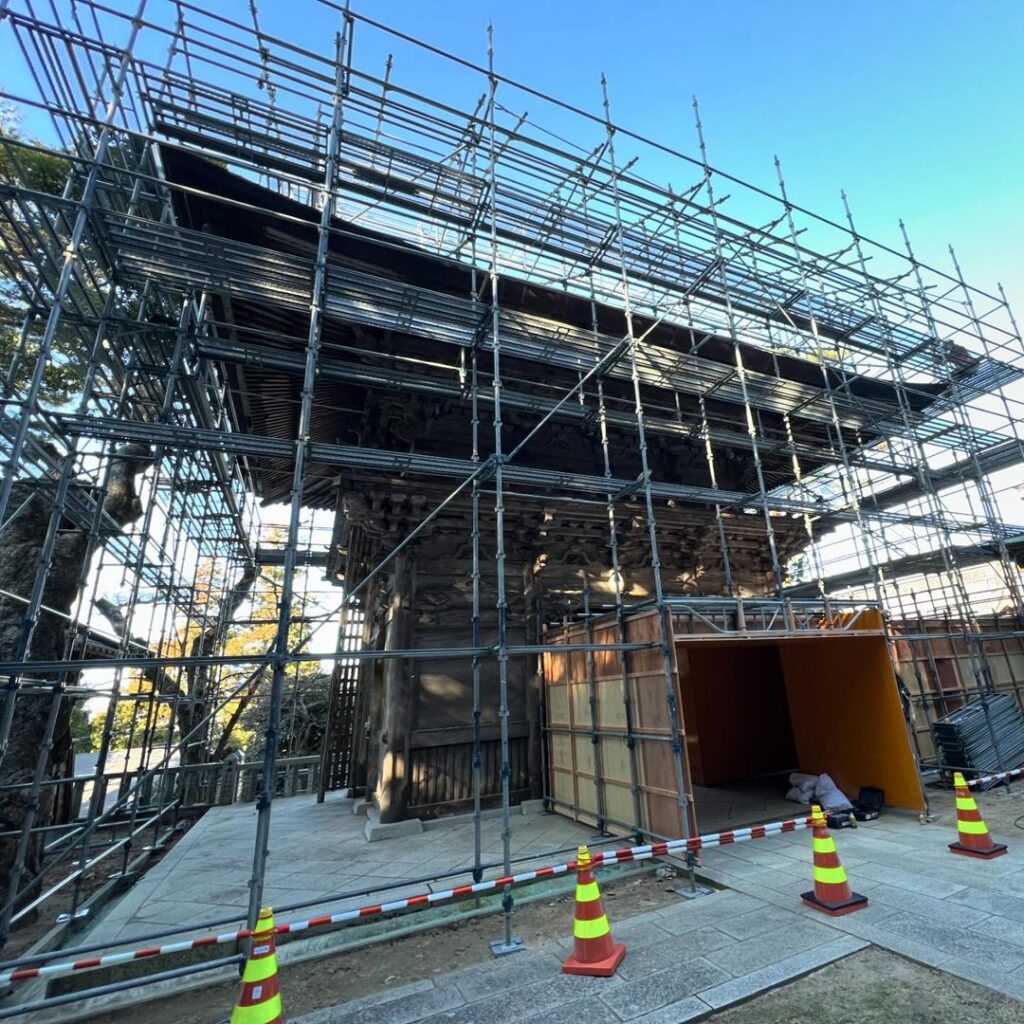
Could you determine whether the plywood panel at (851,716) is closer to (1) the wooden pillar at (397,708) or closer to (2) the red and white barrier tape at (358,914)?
(2) the red and white barrier tape at (358,914)

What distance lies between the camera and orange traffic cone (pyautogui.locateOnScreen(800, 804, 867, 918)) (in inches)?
173

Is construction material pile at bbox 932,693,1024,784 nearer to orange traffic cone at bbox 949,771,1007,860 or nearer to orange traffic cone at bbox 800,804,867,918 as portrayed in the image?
orange traffic cone at bbox 949,771,1007,860

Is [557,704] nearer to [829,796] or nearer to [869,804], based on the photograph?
[829,796]

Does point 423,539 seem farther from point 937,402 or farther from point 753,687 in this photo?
point 937,402

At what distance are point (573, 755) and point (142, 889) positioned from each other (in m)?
5.71

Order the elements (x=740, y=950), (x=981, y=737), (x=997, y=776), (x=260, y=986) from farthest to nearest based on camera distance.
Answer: (x=981, y=737) → (x=997, y=776) → (x=740, y=950) → (x=260, y=986)

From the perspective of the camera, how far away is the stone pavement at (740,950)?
10.9 ft

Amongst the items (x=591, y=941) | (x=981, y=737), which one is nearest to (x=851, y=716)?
(x=981, y=737)

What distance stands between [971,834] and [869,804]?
6.94 feet

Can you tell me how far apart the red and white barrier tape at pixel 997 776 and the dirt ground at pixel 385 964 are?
606 centimetres

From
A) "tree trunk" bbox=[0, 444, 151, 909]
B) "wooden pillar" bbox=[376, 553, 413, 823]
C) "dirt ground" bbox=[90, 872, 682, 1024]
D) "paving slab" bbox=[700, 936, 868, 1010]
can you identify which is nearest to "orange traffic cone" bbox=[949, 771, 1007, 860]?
"paving slab" bbox=[700, 936, 868, 1010]

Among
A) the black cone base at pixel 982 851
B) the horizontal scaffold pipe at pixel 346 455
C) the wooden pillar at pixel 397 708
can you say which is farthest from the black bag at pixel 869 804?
the wooden pillar at pixel 397 708

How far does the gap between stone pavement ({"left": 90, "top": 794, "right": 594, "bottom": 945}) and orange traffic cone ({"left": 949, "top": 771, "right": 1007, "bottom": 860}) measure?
4.25m

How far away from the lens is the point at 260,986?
2.96 meters
